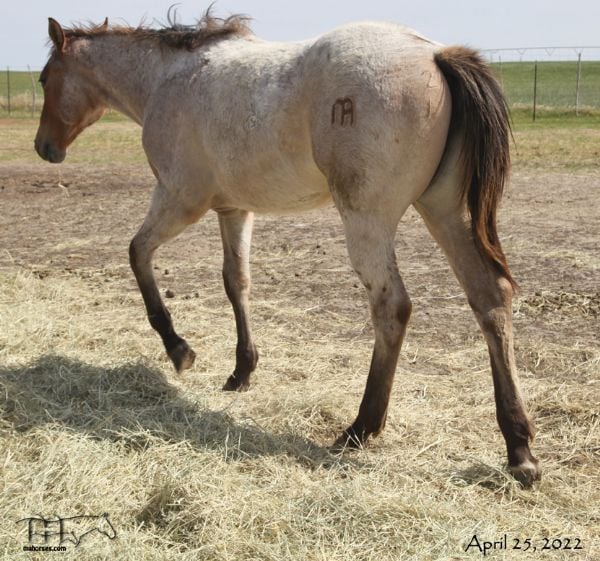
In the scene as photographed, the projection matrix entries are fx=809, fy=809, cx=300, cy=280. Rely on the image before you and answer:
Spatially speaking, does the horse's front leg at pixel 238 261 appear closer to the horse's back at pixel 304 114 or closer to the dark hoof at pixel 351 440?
the horse's back at pixel 304 114

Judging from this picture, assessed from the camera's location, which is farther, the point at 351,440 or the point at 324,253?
the point at 324,253

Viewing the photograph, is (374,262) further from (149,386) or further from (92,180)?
(92,180)

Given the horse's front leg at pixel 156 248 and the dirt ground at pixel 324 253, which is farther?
the dirt ground at pixel 324 253

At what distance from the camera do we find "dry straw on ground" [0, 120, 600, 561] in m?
3.33

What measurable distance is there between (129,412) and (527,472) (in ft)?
7.11

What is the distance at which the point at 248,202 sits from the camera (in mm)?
4855

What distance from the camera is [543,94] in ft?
137

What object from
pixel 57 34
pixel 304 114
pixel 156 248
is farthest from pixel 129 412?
pixel 57 34

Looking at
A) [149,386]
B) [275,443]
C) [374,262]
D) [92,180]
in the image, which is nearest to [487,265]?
[374,262]

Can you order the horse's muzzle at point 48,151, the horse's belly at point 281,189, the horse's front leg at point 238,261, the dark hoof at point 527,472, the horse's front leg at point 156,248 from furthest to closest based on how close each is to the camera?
the horse's muzzle at point 48,151, the horse's front leg at point 238,261, the horse's front leg at point 156,248, the horse's belly at point 281,189, the dark hoof at point 527,472

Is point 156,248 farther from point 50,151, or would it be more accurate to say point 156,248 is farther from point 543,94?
point 543,94

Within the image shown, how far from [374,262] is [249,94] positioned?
129cm

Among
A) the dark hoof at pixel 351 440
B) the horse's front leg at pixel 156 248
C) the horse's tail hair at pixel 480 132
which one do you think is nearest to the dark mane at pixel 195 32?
the horse's front leg at pixel 156 248

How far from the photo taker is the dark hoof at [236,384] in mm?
5195
